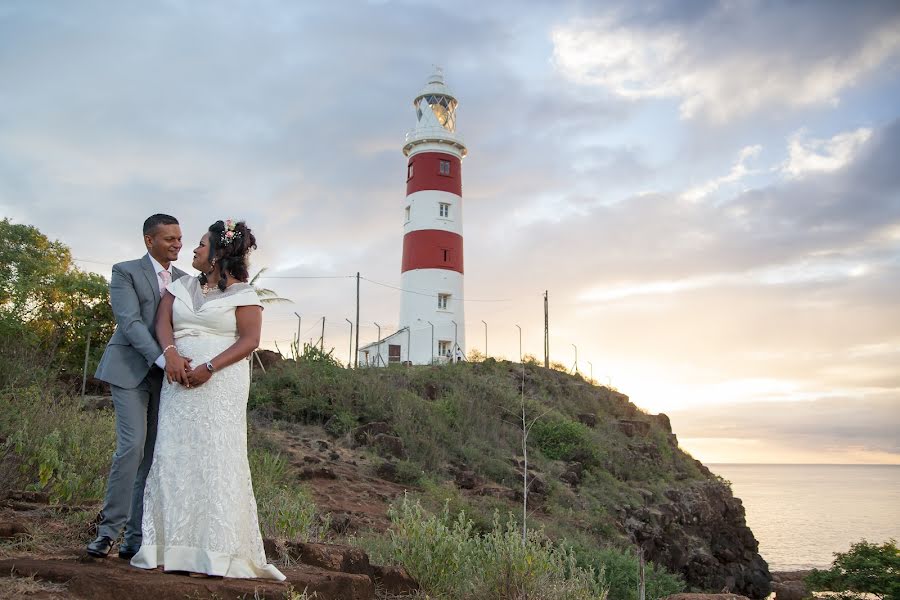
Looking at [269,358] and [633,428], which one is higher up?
[269,358]

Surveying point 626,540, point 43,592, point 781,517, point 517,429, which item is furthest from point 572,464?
point 781,517

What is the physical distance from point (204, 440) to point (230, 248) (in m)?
1.22

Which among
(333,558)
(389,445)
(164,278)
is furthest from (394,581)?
(389,445)

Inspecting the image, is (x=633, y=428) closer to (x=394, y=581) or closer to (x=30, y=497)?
(x=394, y=581)

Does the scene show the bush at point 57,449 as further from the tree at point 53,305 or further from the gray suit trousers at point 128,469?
the tree at point 53,305

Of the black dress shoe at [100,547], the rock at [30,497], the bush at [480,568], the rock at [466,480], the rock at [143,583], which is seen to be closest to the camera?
the rock at [143,583]

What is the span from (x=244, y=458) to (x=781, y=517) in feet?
189

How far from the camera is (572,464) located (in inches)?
769

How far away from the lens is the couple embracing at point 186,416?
14.1ft

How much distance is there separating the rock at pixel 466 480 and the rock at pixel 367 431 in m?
2.00

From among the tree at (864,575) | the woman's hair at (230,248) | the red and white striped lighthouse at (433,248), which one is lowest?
the tree at (864,575)

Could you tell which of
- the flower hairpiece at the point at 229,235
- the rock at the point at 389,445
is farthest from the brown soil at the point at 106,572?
the rock at the point at 389,445

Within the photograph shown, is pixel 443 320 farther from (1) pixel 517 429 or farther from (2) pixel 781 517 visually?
(2) pixel 781 517

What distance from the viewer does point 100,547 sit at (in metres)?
4.44
